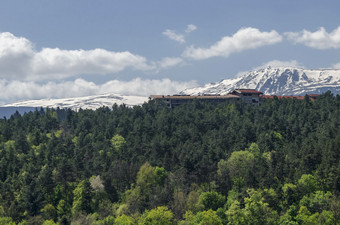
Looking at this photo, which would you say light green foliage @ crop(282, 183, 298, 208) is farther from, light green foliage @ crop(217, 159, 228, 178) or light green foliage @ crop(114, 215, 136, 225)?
→ light green foliage @ crop(114, 215, 136, 225)

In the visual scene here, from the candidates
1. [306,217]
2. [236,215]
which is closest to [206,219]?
[236,215]

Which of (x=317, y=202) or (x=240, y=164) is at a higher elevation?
(x=240, y=164)

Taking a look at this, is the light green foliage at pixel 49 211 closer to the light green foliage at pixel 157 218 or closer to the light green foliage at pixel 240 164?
the light green foliage at pixel 157 218

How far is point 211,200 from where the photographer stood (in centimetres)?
13025

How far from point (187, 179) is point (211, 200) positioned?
2173 centimetres

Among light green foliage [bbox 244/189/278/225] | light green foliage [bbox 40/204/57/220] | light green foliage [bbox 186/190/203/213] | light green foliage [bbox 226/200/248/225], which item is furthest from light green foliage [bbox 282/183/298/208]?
light green foliage [bbox 40/204/57/220]

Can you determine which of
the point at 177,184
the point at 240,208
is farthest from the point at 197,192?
the point at 240,208

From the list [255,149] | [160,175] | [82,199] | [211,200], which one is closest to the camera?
[211,200]

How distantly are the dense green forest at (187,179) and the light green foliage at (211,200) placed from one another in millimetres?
302

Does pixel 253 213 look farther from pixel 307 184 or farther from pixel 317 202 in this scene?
pixel 307 184

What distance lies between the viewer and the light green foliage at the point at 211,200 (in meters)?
129

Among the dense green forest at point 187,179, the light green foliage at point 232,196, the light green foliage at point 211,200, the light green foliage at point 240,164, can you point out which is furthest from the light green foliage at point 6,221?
the light green foliage at point 240,164

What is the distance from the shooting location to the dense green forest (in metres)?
119

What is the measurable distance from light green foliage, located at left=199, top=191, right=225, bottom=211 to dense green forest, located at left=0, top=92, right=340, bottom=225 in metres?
0.30
